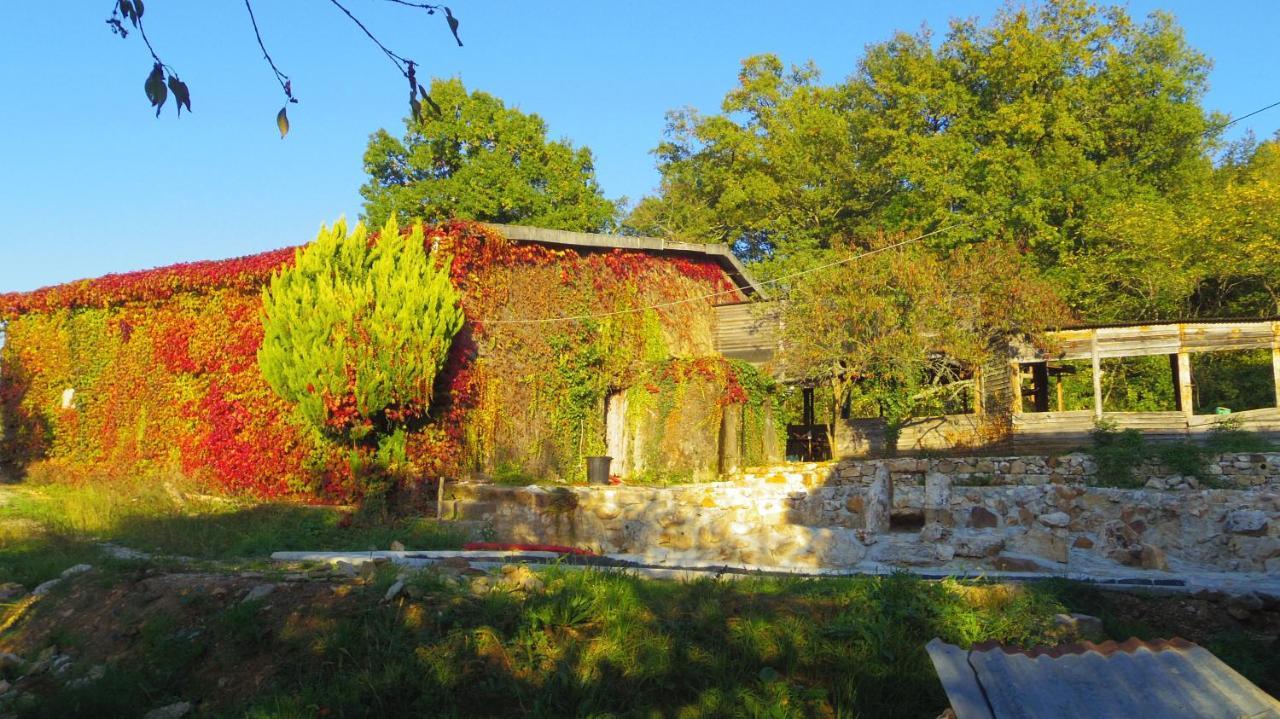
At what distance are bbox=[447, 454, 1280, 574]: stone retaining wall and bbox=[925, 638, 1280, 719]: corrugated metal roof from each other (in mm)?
6377

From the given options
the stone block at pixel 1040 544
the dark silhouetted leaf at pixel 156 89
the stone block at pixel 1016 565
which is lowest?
the stone block at pixel 1016 565

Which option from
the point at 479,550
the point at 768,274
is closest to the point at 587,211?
the point at 768,274

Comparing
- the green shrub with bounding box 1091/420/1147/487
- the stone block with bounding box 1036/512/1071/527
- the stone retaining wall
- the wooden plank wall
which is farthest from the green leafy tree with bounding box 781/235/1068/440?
the stone block with bounding box 1036/512/1071/527

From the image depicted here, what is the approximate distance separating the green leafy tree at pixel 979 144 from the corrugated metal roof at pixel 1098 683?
72.1ft

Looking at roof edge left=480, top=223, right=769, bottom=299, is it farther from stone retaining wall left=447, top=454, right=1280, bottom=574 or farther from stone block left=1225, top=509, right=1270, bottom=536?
stone block left=1225, top=509, right=1270, bottom=536

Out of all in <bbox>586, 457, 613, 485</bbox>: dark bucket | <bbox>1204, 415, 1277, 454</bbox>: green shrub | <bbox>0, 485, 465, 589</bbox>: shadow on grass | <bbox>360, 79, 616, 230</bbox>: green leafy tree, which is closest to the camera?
<bbox>0, 485, 465, 589</bbox>: shadow on grass

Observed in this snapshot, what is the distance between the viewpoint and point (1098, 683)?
501 cm

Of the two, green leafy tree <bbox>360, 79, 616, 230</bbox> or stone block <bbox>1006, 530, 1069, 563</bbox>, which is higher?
green leafy tree <bbox>360, 79, 616, 230</bbox>

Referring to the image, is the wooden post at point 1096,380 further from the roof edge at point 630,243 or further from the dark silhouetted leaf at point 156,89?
the dark silhouetted leaf at point 156,89

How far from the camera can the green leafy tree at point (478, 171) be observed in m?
32.1

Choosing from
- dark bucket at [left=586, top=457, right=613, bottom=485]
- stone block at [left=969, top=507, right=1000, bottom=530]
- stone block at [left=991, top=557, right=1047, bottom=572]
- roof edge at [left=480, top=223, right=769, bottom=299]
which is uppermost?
roof edge at [left=480, top=223, right=769, bottom=299]

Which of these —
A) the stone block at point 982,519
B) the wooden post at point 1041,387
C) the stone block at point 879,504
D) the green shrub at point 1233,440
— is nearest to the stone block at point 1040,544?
the stone block at point 982,519

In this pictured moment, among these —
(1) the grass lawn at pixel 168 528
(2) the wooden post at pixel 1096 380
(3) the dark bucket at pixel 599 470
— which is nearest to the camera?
(1) the grass lawn at pixel 168 528

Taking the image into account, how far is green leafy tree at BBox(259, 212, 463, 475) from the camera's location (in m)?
13.9
